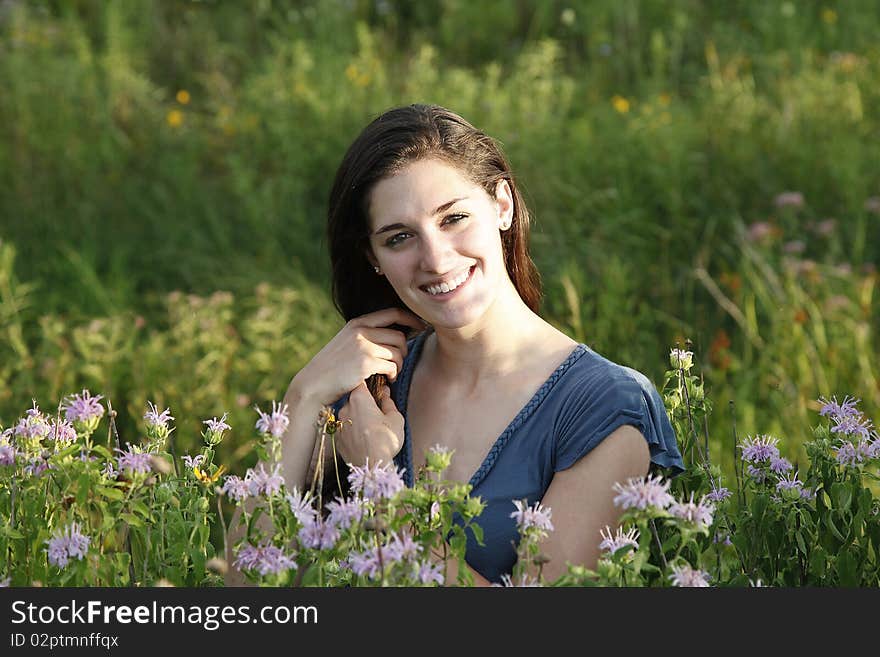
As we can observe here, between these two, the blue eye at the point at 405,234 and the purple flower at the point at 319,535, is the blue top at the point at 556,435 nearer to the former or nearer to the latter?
the blue eye at the point at 405,234

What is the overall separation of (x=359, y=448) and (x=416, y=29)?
5.56 metres

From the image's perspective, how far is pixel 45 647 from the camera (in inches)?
60.6

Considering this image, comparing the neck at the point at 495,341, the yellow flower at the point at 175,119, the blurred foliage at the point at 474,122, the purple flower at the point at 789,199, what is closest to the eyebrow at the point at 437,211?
the neck at the point at 495,341

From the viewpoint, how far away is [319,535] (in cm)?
155

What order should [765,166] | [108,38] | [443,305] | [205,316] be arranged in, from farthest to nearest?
[108,38] → [765,166] → [205,316] → [443,305]

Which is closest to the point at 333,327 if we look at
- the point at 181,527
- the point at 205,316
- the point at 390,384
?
the point at 205,316

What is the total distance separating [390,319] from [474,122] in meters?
3.16

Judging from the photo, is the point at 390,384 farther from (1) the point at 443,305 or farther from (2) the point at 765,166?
(2) the point at 765,166

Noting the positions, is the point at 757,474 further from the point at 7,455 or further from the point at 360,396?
the point at 7,455

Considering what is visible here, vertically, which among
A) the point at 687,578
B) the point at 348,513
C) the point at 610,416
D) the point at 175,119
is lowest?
the point at 687,578

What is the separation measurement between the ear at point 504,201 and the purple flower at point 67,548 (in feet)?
4.06

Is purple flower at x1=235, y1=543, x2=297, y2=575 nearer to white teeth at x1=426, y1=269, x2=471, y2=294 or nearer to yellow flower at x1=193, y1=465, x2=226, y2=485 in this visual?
yellow flower at x1=193, y1=465, x2=226, y2=485

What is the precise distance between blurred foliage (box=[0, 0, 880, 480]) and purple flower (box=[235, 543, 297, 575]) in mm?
2120

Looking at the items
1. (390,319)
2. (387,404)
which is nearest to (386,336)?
(390,319)
